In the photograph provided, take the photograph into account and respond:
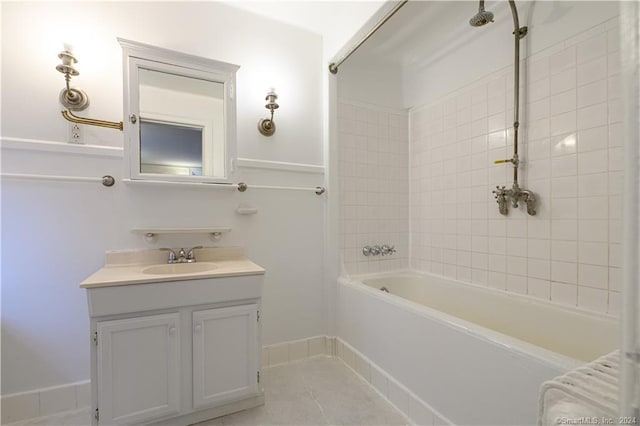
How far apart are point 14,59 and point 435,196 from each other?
278 cm

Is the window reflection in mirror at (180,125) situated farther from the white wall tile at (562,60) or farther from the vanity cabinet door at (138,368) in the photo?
the white wall tile at (562,60)

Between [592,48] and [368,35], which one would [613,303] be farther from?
[368,35]

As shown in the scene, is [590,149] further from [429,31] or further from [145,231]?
[145,231]

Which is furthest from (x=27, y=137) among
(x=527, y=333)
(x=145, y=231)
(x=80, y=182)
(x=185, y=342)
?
(x=527, y=333)

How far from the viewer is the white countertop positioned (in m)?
1.33

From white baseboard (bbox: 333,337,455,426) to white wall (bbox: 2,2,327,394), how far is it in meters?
0.49

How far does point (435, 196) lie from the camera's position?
240 cm

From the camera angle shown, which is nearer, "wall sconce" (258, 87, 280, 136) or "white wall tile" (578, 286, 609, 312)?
"white wall tile" (578, 286, 609, 312)

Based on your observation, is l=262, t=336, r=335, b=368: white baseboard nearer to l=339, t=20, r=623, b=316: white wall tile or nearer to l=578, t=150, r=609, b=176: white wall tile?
l=339, t=20, r=623, b=316: white wall tile

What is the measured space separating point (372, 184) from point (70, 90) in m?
2.06

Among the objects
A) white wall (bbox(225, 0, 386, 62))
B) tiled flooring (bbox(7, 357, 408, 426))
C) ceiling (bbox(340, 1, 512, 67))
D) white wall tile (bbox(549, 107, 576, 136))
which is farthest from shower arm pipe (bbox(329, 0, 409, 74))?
tiled flooring (bbox(7, 357, 408, 426))

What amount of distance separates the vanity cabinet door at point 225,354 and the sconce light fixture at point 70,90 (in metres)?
1.33

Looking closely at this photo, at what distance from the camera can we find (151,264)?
1.76 metres

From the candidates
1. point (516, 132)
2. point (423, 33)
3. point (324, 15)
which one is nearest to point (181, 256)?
point (324, 15)
